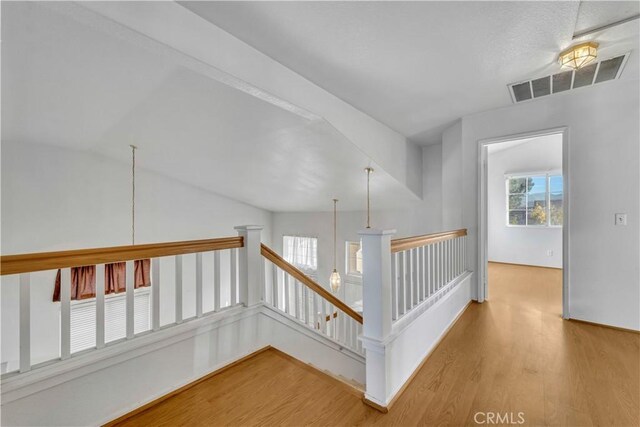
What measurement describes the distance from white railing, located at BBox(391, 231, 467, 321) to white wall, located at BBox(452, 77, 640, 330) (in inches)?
47.5

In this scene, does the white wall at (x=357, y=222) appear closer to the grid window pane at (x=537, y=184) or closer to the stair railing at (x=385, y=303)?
the stair railing at (x=385, y=303)

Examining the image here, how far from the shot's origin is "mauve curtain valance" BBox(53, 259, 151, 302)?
4.34m

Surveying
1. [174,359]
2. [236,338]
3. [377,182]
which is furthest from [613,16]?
[174,359]

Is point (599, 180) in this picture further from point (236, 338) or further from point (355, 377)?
point (236, 338)

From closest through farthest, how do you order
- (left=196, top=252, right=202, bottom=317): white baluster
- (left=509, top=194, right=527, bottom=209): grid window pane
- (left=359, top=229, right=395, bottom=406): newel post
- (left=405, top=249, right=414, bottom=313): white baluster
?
(left=359, top=229, right=395, bottom=406): newel post → (left=196, top=252, right=202, bottom=317): white baluster → (left=405, top=249, right=414, bottom=313): white baluster → (left=509, top=194, right=527, bottom=209): grid window pane

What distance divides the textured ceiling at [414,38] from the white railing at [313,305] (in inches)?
66.7

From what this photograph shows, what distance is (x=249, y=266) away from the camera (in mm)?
2289

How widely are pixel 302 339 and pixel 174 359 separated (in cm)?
114

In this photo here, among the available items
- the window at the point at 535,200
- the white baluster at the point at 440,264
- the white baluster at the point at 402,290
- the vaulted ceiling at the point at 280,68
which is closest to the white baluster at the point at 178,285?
the vaulted ceiling at the point at 280,68

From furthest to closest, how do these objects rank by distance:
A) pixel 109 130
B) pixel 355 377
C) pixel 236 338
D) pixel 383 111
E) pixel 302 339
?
pixel 109 130 → pixel 383 111 → pixel 355 377 → pixel 302 339 → pixel 236 338

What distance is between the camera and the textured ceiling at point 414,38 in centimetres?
174

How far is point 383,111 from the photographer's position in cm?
338

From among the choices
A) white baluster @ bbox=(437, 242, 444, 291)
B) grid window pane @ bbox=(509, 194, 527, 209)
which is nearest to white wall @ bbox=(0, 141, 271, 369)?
white baluster @ bbox=(437, 242, 444, 291)

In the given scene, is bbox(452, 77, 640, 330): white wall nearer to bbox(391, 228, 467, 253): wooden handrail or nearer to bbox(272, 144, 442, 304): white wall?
bbox(391, 228, 467, 253): wooden handrail
